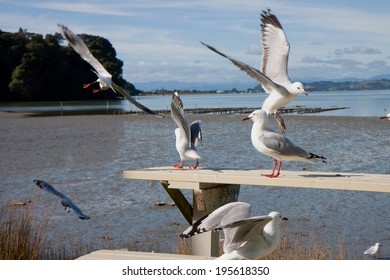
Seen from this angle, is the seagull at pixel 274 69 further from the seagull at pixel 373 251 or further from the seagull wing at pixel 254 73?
the seagull at pixel 373 251

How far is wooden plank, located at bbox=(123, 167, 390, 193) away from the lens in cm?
471

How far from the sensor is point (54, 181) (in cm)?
1322

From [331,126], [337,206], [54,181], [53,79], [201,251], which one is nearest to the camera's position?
[201,251]

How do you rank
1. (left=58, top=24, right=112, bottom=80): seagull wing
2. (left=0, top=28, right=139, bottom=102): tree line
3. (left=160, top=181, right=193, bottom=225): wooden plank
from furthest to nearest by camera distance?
(left=0, top=28, right=139, bottom=102): tree line, (left=58, top=24, right=112, bottom=80): seagull wing, (left=160, top=181, right=193, bottom=225): wooden plank

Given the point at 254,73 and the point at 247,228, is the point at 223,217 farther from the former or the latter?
the point at 254,73

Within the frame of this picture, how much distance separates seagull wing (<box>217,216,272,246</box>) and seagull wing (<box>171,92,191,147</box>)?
2.11 metres

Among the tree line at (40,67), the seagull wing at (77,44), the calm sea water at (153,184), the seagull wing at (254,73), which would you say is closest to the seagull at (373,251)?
the calm sea water at (153,184)

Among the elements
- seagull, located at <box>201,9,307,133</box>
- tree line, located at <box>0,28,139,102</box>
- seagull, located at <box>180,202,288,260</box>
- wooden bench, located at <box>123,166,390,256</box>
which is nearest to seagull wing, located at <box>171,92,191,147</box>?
wooden bench, located at <box>123,166,390,256</box>

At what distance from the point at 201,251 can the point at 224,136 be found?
16910mm

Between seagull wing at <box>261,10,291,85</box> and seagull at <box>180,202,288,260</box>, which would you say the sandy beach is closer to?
seagull wing at <box>261,10,291,85</box>

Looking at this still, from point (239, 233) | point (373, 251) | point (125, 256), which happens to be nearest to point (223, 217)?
point (239, 233)

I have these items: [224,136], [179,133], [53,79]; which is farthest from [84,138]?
[53,79]

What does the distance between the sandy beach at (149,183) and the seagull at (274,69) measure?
253cm

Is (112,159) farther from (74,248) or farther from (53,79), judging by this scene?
(53,79)
